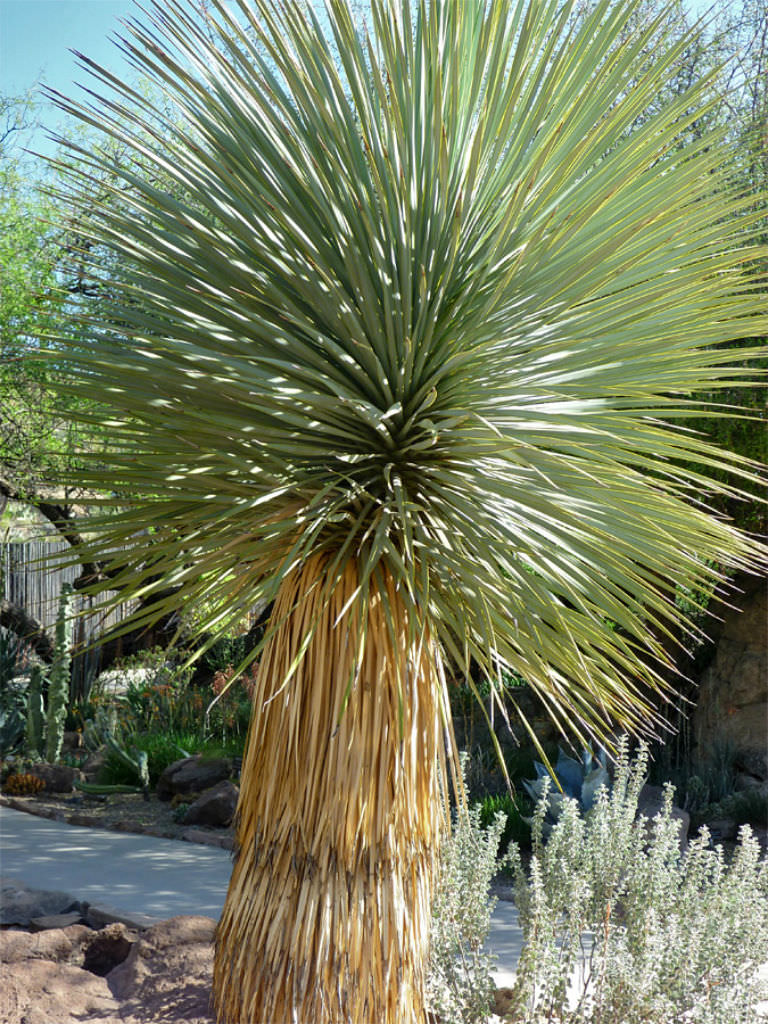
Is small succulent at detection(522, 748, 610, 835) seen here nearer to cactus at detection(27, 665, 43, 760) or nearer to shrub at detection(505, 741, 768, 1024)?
shrub at detection(505, 741, 768, 1024)

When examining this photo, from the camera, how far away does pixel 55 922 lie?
4332 mm

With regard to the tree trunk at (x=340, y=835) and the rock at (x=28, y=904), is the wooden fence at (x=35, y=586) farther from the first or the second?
the tree trunk at (x=340, y=835)

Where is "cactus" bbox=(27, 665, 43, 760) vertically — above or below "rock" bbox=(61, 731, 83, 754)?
above

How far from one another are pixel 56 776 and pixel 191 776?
1494mm

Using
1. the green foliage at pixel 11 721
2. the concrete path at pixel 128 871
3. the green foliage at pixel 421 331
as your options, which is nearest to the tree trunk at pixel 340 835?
the green foliage at pixel 421 331

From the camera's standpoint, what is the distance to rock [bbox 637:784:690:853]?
599 centimetres

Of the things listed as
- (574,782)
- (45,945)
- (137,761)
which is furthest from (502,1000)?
(137,761)

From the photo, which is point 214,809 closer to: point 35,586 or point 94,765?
point 94,765

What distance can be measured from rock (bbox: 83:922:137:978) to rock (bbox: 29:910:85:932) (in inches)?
20.8

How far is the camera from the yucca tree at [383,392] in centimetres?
229

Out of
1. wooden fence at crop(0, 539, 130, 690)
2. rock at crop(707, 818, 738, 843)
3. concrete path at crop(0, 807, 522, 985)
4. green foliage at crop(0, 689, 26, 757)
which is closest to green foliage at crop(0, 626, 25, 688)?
green foliage at crop(0, 689, 26, 757)

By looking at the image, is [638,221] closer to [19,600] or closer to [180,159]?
[180,159]

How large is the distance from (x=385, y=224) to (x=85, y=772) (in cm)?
767

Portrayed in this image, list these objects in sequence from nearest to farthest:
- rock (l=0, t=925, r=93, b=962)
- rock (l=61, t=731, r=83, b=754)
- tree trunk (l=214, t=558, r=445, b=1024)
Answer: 1. tree trunk (l=214, t=558, r=445, b=1024)
2. rock (l=0, t=925, r=93, b=962)
3. rock (l=61, t=731, r=83, b=754)
